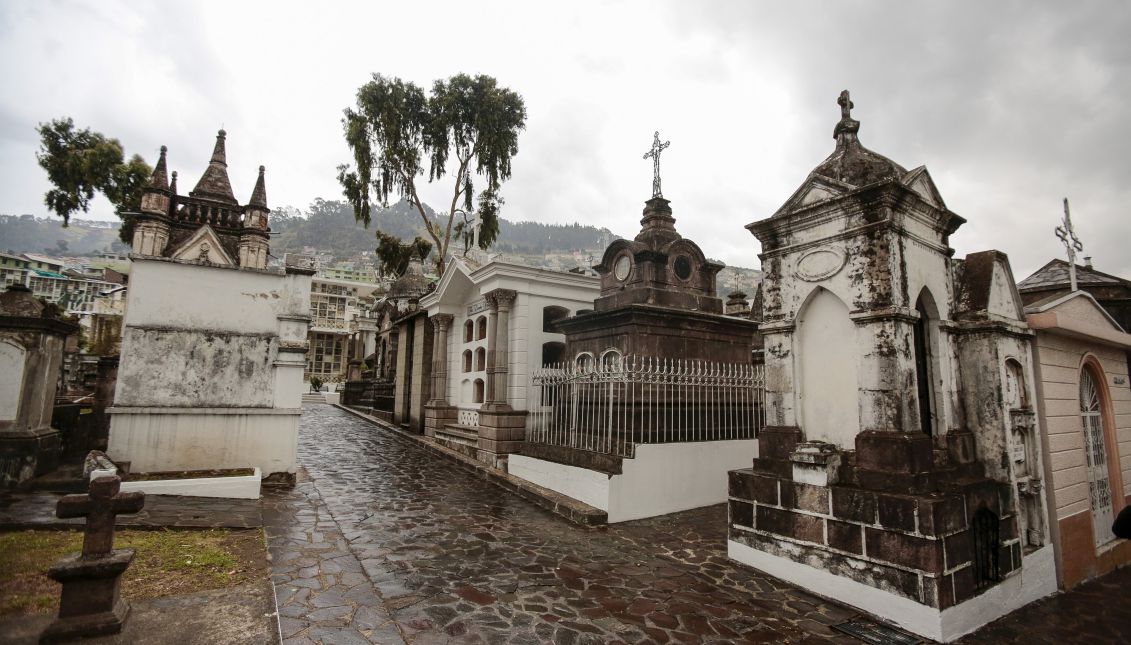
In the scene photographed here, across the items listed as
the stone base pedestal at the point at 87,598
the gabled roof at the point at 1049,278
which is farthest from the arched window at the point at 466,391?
the gabled roof at the point at 1049,278

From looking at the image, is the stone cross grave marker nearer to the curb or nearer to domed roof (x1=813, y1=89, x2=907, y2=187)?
the curb

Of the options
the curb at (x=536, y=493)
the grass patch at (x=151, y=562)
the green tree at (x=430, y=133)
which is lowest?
the curb at (x=536, y=493)

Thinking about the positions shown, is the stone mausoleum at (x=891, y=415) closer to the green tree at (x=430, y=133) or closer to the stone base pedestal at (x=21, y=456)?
the stone base pedestal at (x=21, y=456)

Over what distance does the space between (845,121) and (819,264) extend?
1.73 m

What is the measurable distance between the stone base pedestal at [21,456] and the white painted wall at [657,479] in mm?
7947

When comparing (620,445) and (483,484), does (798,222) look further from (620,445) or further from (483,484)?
(483,484)

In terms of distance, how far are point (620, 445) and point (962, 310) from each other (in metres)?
4.61

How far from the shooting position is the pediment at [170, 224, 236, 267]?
1457 cm

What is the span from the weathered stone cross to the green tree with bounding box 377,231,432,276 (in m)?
25.4

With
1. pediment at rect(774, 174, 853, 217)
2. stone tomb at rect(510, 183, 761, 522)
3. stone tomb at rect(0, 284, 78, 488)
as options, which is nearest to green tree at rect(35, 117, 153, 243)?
stone tomb at rect(0, 284, 78, 488)

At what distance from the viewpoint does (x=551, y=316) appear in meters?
12.4

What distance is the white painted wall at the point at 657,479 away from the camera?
24.9 ft

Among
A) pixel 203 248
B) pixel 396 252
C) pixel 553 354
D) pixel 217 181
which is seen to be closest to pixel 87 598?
pixel 553 354

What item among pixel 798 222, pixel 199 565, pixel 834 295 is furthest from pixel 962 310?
pixel 199 565
